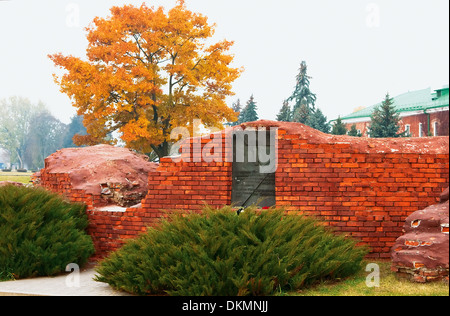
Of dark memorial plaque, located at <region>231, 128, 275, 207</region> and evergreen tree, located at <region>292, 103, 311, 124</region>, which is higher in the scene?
evergreen tree, located at <region>292, 103, 311, 124</region>

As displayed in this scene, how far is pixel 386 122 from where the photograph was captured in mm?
25969

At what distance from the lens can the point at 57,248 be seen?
758 centimetres

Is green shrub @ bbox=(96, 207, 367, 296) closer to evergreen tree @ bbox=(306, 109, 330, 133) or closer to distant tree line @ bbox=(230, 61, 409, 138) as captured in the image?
distant tree line @ bbox=(230, 61, 409, 138)

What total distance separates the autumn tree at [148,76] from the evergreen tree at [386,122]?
8.03 m

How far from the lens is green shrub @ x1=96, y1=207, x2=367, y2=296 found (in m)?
5.53

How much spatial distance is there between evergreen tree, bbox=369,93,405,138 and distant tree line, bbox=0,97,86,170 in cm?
2909

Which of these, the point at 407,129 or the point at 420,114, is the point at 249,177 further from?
the point at 407,129

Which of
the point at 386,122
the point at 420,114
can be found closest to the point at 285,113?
the point at 386,122

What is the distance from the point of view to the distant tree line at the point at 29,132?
45.3m

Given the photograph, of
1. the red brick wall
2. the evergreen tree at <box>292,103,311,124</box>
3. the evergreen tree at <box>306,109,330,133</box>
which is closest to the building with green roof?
the evergreen tree at <box>306,109,330,133</box>

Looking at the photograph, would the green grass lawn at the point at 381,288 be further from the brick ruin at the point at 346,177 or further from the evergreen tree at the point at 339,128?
the evergreen tree at the point at 339,128

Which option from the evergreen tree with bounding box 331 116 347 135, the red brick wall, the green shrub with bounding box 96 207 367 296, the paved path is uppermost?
the evergreen tree with bounding box 331 116 347 135

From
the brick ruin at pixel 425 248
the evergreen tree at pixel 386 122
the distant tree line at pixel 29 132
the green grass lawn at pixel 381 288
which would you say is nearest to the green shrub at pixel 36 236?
the green grass lawn at pixel 381 288

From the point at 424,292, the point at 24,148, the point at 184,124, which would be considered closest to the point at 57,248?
the point at 424,292
